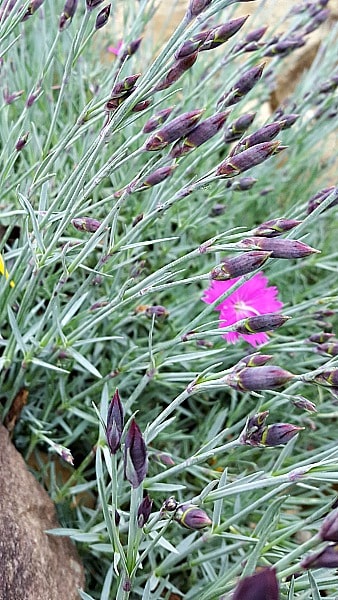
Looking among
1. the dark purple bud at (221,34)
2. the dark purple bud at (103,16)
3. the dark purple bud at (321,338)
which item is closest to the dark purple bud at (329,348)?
the dark purple bud at (321,338)

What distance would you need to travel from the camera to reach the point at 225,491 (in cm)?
73

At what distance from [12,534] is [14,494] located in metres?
0.07

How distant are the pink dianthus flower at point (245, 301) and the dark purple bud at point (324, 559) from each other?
0.50m

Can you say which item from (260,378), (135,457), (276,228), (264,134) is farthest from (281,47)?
(135,457)

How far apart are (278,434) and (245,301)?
0.47 meters

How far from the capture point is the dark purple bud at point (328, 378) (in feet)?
2.39

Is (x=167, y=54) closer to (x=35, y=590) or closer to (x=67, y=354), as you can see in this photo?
(x=67, y=354)

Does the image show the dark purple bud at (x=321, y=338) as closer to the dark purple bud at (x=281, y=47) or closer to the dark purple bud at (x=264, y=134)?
the dark purple bud at (x=264, y=134)

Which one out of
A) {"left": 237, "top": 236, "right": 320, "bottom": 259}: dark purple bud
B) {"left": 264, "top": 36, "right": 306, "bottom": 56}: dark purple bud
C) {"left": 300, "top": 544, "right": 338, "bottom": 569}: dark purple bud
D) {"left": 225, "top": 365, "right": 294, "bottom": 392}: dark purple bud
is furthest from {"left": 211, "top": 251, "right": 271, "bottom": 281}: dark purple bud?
{"left": 264, "top": 36, "right": 306, "bottom": 56}: dark purple bud

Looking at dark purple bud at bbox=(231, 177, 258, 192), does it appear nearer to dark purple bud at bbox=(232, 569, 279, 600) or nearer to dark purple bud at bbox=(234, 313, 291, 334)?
dark purple bud at bbox=(234, 313, 291, 334)

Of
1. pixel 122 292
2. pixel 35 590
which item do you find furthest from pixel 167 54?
pixel 35 590

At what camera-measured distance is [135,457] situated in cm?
62

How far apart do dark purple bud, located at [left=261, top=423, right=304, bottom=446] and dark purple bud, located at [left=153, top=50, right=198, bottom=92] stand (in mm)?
447

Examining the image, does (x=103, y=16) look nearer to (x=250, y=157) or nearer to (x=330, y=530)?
(x=250, y=157)
